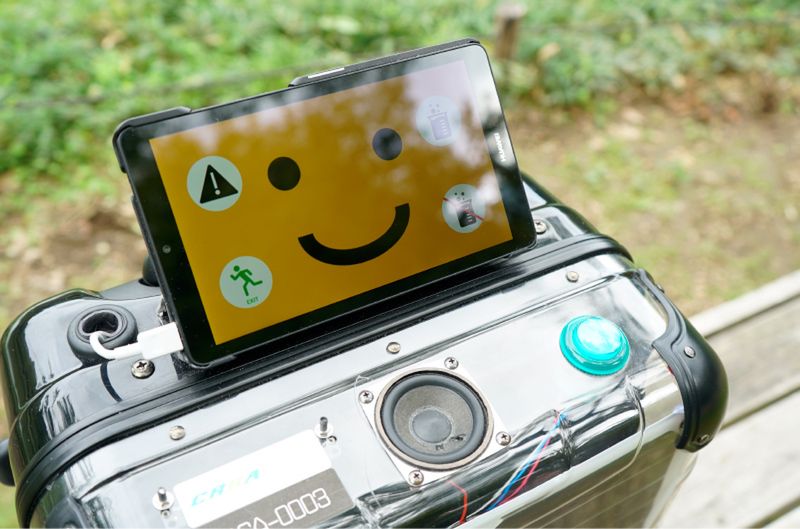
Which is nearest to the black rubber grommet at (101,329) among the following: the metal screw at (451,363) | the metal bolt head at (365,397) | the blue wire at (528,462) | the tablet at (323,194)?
the tablet at (323,194)

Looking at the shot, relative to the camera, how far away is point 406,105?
34.5 inches

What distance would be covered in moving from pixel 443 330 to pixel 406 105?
333mm

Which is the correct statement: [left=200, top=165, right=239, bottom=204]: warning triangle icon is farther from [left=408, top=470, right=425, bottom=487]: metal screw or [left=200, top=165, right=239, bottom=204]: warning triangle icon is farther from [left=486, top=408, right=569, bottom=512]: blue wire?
[left=486, top=408, right=569, bottom=512]: blue wire

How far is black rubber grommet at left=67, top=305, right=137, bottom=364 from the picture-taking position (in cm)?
85

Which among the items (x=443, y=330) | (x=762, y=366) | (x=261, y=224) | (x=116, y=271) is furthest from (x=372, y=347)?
(x=116, y=271)

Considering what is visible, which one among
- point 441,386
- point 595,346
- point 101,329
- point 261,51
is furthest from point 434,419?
point 261,51

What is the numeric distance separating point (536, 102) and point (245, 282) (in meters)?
2.11

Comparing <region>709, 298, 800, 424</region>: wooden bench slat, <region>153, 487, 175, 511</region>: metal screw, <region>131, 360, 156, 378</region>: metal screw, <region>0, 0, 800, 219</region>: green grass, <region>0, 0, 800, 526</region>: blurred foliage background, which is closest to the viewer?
A: <region>153, 487, 175, 511</region>: metal screw

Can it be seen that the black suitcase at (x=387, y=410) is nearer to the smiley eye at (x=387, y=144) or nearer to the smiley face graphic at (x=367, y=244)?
the smiley face graphic at (x=367, y=244)

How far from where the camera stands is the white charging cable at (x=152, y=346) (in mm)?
804

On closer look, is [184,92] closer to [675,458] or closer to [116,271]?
[116,271]

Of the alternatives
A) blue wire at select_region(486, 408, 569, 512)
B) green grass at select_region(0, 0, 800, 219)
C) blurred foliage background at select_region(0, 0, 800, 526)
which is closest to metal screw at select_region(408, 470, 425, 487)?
blue wire at select_region(486, 408, 569, 512)

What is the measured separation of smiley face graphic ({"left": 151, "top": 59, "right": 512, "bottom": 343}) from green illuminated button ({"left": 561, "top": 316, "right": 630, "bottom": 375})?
0.62ft

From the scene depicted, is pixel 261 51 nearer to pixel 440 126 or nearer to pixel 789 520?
pixel 440 126
